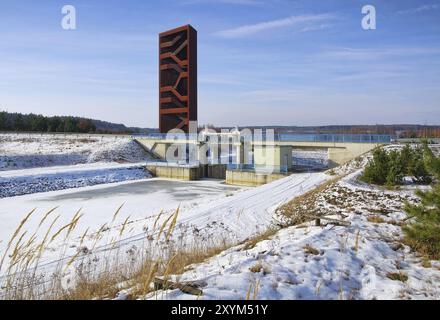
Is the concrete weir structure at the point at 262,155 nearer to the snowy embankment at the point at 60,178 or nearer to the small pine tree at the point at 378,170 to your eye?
the snowy embankment at the point at 60,178

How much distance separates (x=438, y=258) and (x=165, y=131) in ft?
179

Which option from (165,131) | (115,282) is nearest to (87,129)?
(165,131)

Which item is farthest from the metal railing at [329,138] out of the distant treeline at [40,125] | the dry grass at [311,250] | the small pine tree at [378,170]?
the distant treeline at [40,125]

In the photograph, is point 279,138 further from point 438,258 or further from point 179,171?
point 438,258

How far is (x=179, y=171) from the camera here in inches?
1555

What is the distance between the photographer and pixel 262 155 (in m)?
36.6

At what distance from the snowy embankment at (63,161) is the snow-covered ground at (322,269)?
2821 cm

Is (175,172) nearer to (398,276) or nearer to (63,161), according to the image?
(63,161)

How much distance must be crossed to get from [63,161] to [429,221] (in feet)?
153

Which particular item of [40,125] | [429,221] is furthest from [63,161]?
[429,221]

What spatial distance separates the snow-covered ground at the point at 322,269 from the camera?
167 inches

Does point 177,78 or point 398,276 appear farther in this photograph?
point 177,78

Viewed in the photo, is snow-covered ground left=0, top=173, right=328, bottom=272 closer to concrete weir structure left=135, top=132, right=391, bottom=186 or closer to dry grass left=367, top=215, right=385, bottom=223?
dry grass left=367, top=215, right=385, bottom=223
